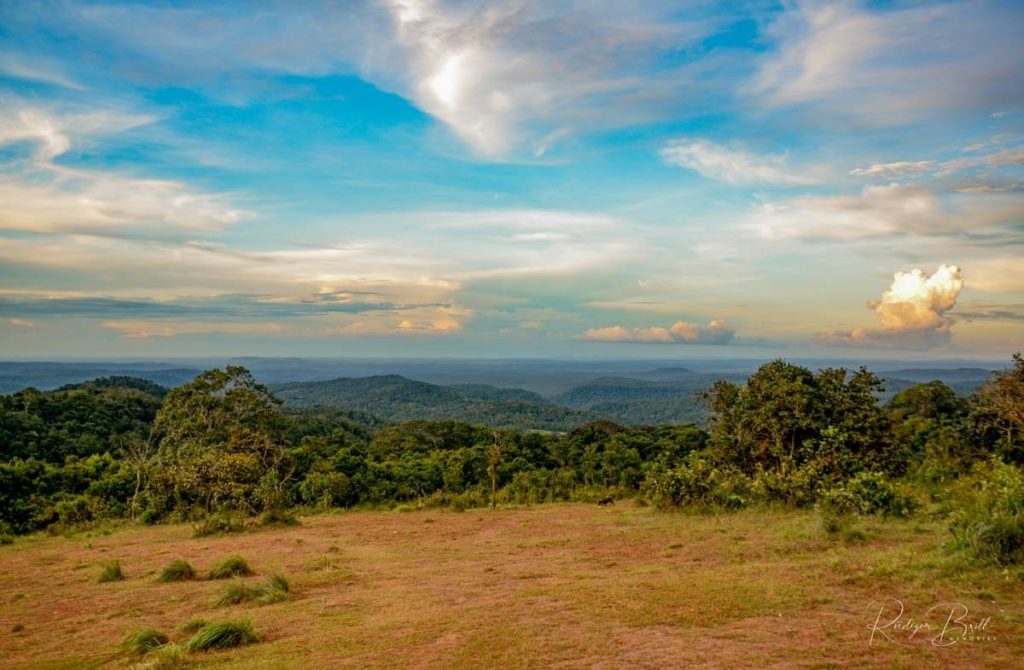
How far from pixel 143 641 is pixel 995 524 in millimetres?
11642

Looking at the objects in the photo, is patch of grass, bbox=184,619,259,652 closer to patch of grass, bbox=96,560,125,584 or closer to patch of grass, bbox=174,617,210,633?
patch of grass, bbox=174,617,210,633

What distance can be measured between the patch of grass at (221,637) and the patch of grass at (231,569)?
17.3ft

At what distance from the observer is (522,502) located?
28688mm

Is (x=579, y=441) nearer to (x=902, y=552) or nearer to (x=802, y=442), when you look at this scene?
(x=802, y=442)

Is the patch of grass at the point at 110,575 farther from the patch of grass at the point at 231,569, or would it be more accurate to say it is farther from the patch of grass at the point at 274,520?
the patch of grass at the point at 274,520

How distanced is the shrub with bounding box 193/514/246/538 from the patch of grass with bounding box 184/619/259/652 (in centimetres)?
1375

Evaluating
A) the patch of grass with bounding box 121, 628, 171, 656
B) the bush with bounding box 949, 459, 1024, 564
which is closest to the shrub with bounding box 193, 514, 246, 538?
→ the patch of grass with bounding box 121, 628, 171, 656

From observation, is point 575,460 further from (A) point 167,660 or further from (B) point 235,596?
(A) point 167,660

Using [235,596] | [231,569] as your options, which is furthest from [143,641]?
[231,569]

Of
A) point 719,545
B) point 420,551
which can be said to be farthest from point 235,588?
point 719,545

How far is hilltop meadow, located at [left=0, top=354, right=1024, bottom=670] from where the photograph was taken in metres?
6.98

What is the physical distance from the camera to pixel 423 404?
15862 cm

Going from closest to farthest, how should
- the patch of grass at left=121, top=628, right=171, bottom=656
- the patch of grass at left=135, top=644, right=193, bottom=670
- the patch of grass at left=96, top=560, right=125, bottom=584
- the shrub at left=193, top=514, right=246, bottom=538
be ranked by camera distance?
the patch of grass at left=135, top=644, right=193, bottom=670 → the patch of grass at left=121, top=628, right=171, bottom=656 → the patch of grass at left=96, top=560, right=125, bottom=584 → the shrub at left=193, top=514, right=246, bottom=538

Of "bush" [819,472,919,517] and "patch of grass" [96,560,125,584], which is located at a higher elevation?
"bush" [819,472,919,517]
